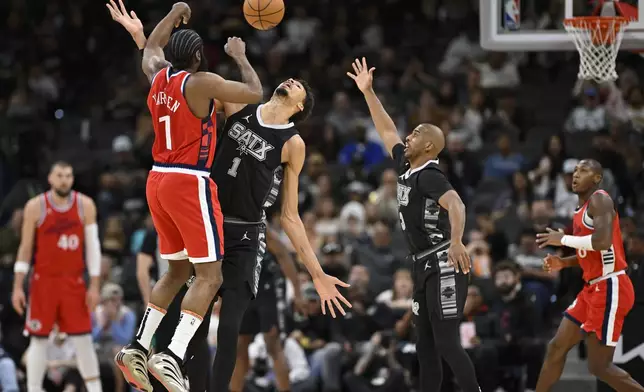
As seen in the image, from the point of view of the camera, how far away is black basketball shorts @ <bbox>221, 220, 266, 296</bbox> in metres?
8.12

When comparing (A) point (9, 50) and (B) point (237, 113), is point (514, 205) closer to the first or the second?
(B) point (237, 113)

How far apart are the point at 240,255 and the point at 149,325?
33.2 inches

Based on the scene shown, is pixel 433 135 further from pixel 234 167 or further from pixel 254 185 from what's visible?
pixel 234 167

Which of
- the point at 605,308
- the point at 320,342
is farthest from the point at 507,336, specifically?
the point at 605,308

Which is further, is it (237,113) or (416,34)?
(416,34)

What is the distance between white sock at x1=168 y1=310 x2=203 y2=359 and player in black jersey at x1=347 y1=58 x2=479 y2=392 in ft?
6.04

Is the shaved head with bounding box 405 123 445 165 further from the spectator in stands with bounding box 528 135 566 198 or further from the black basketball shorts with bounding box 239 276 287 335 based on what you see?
the spectator in stands with bounding box 528 135 566 198

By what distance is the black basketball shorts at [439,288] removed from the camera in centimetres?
841

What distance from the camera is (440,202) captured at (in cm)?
835

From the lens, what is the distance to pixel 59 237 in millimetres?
10586

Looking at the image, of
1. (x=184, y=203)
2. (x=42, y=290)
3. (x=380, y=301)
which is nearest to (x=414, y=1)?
(x=380, y=301)

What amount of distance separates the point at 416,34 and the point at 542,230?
7.24m

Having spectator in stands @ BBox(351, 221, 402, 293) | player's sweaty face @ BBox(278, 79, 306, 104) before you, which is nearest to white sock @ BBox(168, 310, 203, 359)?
player's sweaty face @ BBox(278, 79, 306, 104)

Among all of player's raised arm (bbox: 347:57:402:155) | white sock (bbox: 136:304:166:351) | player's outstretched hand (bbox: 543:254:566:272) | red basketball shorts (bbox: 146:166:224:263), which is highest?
player's raised arm (bbox: 347:57:402:155)
